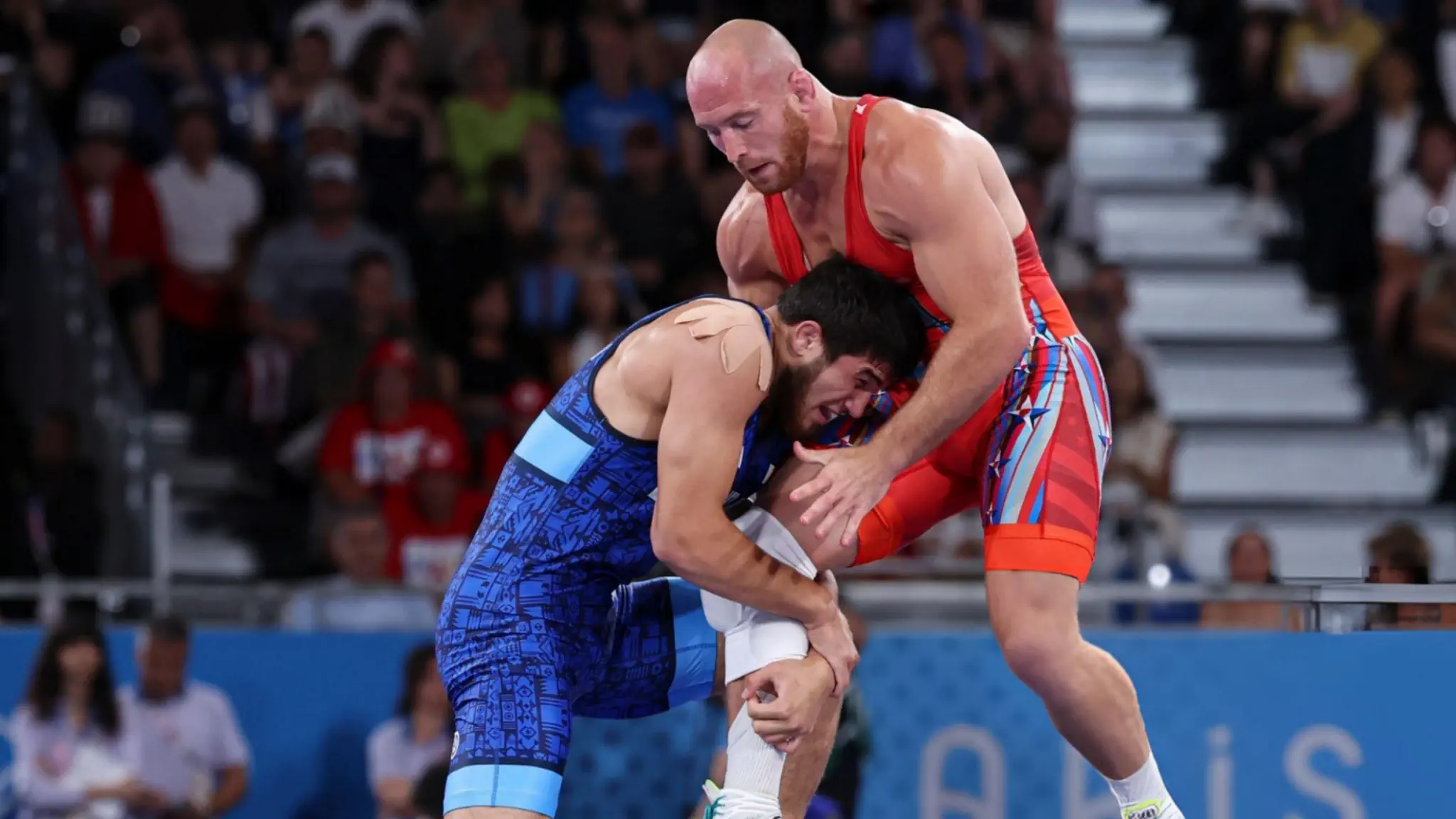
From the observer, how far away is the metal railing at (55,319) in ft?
25.4

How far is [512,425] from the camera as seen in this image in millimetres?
7824

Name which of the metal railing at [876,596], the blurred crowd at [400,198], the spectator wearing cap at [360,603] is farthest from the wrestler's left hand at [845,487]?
the blurred crowd at [400,198]

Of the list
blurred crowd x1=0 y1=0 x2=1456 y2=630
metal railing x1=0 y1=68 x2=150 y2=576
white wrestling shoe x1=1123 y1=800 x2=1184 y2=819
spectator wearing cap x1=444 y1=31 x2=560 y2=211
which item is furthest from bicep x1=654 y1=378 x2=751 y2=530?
spectator wearing cap x1=444 y1=31 x2=560 y2=211

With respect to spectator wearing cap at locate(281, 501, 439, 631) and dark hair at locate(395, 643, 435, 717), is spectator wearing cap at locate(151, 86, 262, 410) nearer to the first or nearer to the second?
spectator wearing cap at locate(281, 501, 439, 631)

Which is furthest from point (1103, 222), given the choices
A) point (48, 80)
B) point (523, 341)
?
point (48, 80)

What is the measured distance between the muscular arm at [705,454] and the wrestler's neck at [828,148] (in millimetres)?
528

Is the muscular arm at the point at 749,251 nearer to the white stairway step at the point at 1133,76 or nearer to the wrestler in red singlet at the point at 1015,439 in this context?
the wrestler in red singlet at the point at 1015,439

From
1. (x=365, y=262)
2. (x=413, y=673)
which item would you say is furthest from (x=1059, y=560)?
(x=365, y=262)

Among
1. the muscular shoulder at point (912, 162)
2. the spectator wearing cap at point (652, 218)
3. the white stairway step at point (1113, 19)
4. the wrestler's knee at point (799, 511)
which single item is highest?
the white stairway step at point (1113, 19)

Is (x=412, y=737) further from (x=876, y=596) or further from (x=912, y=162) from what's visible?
(x=912, y=162)

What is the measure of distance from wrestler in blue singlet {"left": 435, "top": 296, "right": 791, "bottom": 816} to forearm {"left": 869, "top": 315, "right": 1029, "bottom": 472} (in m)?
0.26

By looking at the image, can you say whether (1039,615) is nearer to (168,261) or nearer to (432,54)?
(168,261)

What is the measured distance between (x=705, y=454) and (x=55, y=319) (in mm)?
5063

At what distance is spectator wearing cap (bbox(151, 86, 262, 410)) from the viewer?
852 centimetres
